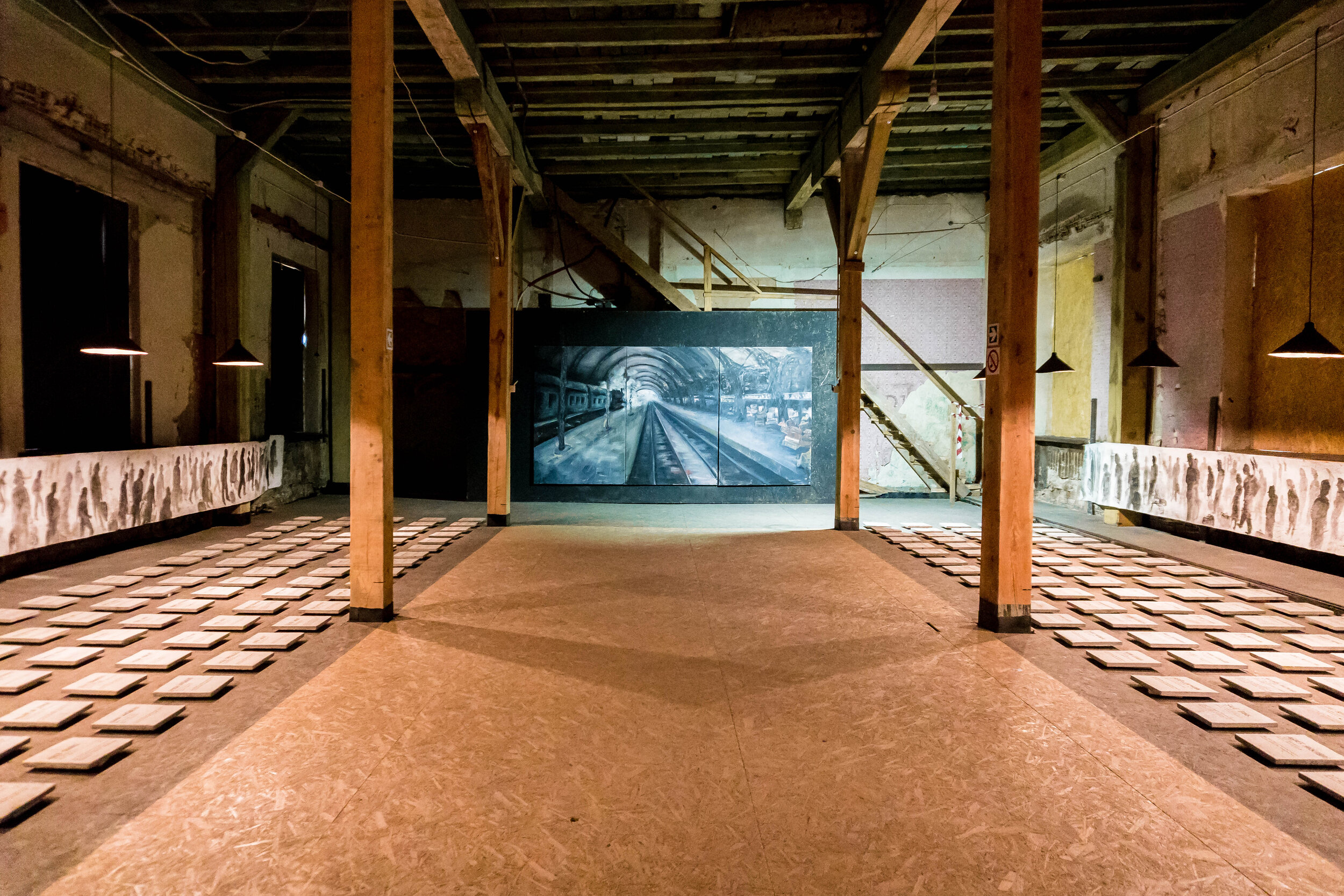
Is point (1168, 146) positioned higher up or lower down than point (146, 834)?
higher up

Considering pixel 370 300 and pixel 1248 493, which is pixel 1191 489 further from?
pixel 370 300

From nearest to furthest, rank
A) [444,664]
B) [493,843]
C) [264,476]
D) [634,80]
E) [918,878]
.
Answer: [918,878]
[493,843]
[444,664]
[634,80]
[264,476]

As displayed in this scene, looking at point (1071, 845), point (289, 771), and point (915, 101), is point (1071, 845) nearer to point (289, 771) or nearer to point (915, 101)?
point (289, 771)

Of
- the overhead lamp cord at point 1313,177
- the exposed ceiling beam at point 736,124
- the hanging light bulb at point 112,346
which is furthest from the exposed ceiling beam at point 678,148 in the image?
the hanging light bulb at point 112,346

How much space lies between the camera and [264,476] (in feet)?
29.6

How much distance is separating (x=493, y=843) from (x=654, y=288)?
10.6 m

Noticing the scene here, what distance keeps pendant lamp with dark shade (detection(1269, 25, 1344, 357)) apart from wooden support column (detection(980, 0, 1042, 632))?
112 inches

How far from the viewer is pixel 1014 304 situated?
14.6 feet

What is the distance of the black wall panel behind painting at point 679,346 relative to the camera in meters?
11.1

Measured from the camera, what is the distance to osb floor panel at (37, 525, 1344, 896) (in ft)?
6.70

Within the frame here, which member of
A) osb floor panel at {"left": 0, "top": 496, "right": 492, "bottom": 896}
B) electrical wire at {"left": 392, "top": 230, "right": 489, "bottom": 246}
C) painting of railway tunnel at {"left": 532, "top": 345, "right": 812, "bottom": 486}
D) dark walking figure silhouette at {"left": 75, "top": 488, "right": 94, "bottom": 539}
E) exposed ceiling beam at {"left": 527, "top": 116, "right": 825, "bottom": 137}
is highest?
exposed ceiling beam at {"left": 527, "top": 116, "right": 825, "bottom": 137}

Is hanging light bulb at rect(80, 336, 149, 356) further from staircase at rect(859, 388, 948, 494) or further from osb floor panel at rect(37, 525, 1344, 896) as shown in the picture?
staircase at rect(859, 388, 948, 494)

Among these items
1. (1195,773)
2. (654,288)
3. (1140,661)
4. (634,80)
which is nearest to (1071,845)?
(1195,773)

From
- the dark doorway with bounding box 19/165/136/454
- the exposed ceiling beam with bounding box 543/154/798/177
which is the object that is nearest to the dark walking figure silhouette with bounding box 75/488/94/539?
the dark doorway with bounding box 19/165/136/454
